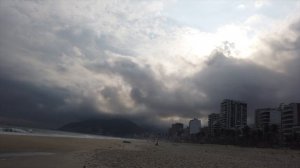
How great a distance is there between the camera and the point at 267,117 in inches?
7101

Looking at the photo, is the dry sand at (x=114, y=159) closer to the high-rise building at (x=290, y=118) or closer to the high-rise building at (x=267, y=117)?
the high-rise building at (x=290, y=118)

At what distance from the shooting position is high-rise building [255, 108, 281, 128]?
173 metres

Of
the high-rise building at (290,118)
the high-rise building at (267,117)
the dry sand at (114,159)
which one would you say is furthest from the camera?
the high-rise building at (267,117)

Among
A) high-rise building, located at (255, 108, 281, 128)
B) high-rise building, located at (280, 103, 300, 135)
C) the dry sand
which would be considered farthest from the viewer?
high-rise building, located at (255, 108, 281, 128)

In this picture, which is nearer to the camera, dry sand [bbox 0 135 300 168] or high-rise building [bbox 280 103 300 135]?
dry sand [bbox 0 135 300 168]

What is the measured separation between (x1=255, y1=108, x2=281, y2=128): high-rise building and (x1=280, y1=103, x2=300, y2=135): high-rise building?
4.99 meters

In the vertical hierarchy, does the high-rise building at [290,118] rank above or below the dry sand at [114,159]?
above

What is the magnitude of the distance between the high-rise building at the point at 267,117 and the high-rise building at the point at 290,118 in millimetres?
4986

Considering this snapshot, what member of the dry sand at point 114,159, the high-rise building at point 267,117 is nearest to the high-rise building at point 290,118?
the high-rise building at point 267,117

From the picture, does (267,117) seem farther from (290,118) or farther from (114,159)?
(114,159)

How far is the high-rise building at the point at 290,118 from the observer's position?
498 feet

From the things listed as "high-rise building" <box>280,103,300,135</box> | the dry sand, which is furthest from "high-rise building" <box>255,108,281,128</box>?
the dry sand

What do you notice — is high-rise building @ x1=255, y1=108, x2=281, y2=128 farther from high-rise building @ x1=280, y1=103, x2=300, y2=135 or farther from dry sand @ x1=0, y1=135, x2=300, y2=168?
dry sand @ x1=0, y1=135, x2=300, y2=168

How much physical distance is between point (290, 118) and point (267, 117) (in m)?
22.3
